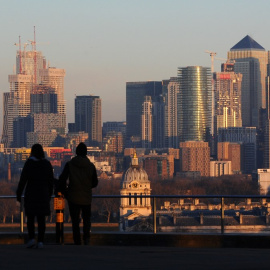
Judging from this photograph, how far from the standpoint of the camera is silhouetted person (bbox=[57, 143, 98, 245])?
18.8 meters

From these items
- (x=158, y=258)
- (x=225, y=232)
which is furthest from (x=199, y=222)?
(x=158, y=258)

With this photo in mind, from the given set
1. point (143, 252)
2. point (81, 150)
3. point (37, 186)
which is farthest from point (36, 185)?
point (143, 252)

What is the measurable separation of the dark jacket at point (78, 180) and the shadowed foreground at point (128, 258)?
793 mm

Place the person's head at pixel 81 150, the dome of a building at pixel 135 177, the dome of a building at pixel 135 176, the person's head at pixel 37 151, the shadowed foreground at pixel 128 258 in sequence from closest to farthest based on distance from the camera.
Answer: the shadowed foreground at pixel 128 258
the person's head at pixel 37 151
the person's head at pixel 81 150
the dome of a building at pixel 135 177
the dome of a building at pixel 135 176

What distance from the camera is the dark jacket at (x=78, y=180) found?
61.6ft

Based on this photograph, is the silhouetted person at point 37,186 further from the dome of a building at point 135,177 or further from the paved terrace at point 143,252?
the dome of a building at point 135,177

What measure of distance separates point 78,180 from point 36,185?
826mm

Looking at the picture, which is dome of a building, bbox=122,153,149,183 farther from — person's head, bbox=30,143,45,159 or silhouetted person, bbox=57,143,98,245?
person's head, bbox=30,143,45,159

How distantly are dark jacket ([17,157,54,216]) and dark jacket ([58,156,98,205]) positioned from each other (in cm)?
56

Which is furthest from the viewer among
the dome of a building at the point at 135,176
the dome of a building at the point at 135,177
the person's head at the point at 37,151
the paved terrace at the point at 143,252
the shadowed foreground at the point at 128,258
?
the dome of a building at the point at 135,176

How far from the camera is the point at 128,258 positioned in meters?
16.5

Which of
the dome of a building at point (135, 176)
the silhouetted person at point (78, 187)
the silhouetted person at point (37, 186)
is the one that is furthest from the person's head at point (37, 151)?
the dome of a building at point (135, 176)

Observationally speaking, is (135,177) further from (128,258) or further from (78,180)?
(128,258)

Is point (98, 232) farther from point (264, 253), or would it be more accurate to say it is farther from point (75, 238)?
point (264, 253)
